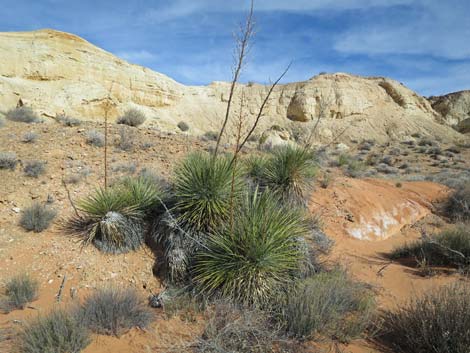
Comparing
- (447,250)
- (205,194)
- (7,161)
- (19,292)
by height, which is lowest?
(19,292)

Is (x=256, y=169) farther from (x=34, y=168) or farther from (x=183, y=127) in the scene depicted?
(x=183, y=127)

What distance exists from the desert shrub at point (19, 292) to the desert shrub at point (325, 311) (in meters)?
3.67

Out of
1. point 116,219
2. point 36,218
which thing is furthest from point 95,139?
point 116,219

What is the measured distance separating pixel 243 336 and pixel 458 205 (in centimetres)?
977

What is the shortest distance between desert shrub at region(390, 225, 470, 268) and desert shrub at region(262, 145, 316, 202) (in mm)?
2630

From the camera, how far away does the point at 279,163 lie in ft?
23.8

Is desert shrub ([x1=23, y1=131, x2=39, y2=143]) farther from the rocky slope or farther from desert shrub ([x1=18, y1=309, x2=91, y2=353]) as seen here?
the rocky slope

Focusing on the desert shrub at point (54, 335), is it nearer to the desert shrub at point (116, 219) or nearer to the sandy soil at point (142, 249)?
the sandy soil at point (142, 249)

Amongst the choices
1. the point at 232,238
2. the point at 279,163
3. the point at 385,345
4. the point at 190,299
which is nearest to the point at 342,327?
the point at 385,345

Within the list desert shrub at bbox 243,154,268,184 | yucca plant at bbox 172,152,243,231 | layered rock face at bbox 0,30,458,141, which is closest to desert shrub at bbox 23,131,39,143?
layered rock face at bbox 0,30,458,141

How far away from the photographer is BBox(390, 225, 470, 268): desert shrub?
18.4 ft

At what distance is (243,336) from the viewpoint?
Answer: 10.8 feet

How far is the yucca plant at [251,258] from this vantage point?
3947mm

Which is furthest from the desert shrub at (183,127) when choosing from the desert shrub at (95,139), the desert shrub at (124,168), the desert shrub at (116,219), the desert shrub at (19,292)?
the desert shrub at (19,292)
